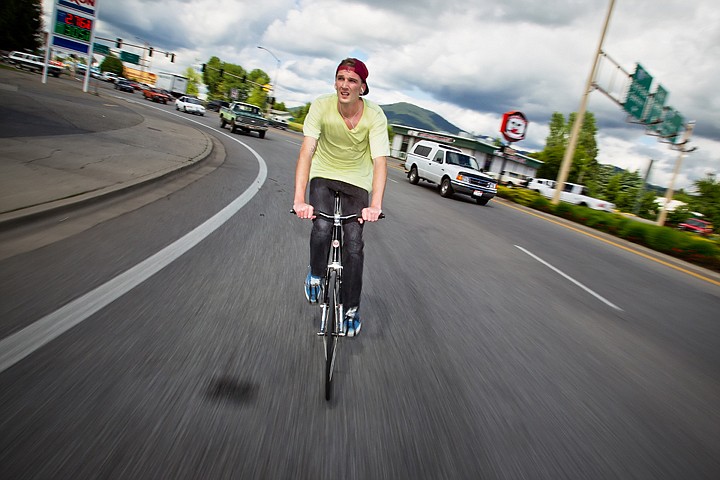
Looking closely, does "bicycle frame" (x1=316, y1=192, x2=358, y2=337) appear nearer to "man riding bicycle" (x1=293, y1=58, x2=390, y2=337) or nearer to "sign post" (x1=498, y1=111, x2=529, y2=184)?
"man riding bicycle" (x1=293, y1=58, x2=390, y2=337)

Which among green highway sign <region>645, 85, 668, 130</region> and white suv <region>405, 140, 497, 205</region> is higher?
green highway sign <region>645, 85, 668, 130</region>

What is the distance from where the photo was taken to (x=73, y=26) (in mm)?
25016

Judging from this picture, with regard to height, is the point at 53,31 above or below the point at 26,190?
above

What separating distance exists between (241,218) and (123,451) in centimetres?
525

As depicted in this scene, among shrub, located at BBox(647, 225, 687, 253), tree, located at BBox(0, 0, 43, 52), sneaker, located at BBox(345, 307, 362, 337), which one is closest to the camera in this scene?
sneaker, located at BBox(345, 307, 362, 337)

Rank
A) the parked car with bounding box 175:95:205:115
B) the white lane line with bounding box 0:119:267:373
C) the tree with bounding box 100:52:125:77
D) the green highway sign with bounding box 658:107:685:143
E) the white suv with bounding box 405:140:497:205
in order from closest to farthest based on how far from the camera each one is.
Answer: the white lane line with bounding box 0:119:267:373 < the white suv with bounding box 405:140:497:205 < the green highway sign with bounding box 658:107:685:143 < the parked car with bounding box 175:95:205:115 < the tree with bounding box 100:52:125:77

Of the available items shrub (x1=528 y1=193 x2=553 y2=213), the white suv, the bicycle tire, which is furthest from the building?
the bicycle tire

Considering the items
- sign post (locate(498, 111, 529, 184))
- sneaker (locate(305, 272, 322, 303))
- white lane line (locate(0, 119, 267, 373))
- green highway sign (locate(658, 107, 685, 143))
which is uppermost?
green highway sign (locate(658, 107, 685, 143))

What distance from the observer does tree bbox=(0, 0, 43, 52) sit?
201 feet

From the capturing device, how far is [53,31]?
2453 cm

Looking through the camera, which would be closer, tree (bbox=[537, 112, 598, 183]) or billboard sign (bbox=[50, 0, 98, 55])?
billboard sign (bbox=[50, 0, 98, 55])

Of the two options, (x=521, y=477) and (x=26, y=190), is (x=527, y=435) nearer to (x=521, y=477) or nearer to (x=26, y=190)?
(x=521, y=477)

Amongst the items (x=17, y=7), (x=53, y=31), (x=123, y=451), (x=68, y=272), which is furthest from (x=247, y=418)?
(x=17, y=7)

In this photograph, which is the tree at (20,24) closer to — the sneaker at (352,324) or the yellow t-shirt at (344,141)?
the yellow t-shirt at (344,141)
